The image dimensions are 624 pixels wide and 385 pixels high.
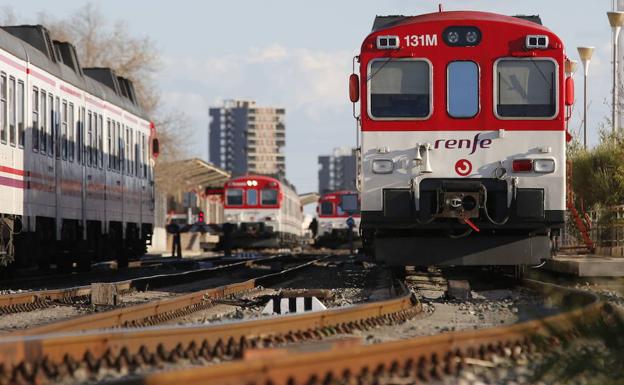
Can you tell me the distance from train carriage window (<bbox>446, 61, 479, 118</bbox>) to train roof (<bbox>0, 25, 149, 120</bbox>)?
19.4ft

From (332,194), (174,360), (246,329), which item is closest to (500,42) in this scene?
(246,329)

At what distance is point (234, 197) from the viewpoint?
46719mm

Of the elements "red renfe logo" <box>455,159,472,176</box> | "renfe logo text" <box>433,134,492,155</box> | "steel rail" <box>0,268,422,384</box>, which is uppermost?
"renfe logo text" <box>433,134,492,155</box>

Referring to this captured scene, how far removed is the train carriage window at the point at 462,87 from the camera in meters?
14.0

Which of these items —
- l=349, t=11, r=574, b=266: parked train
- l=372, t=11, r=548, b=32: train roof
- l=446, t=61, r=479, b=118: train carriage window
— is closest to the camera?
l=349, t=11, r=574, b=266: parked train

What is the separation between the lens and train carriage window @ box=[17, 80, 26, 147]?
54.9 ft

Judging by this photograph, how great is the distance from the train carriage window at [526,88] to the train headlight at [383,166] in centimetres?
136

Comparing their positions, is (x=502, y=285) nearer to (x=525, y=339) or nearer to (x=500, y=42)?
(x=500, y=42)

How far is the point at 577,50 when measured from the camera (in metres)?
32.4

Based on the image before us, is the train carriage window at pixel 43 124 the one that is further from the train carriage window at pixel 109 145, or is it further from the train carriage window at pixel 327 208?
the train carriage window at pixel 327 208

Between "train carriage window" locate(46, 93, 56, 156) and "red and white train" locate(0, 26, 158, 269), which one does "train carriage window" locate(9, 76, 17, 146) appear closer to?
"red and white train" locate(0, 26, 158, 269)

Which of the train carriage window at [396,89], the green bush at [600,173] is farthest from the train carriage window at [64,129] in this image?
the green bush at [600,173]

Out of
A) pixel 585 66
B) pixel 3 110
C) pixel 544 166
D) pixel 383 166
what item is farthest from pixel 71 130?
pixel 585 66

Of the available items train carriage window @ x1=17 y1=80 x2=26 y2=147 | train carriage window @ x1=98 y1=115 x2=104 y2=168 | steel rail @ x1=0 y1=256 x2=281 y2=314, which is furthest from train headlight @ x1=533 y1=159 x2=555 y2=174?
train carriage window @ x1=98 y1=115 x2=104 y2=168
